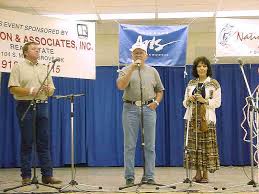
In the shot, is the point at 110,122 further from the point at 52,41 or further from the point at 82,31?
the point at 52,41

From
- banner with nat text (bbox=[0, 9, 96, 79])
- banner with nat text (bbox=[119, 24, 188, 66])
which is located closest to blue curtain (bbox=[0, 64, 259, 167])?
banner with nat text (bbox=[119, 24, 188, 66])

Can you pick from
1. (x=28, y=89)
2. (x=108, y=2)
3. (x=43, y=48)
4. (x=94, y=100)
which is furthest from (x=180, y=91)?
(x=28, y=89)

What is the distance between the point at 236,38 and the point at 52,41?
7.64 feet

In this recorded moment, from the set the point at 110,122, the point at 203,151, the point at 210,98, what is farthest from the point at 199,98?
the point at 110,122

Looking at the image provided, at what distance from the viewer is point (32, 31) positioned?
463cm

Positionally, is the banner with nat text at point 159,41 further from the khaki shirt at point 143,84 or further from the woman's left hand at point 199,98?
the woman's left hand at point 199,98

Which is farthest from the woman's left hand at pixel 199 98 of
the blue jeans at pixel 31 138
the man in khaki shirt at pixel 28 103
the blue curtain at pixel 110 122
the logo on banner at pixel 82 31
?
the blue curtain at pixel 110 122

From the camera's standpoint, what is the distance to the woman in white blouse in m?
3.82

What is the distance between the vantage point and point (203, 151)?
152 inches

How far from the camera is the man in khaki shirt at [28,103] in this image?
3.70 meters

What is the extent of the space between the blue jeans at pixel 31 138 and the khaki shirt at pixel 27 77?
5.1 inches

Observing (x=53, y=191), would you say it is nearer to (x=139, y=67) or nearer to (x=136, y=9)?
(x=139, y=67)

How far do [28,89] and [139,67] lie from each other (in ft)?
3.52

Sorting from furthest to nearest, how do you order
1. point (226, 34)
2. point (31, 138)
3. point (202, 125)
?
point (226, 34) < point (202, 125) < point (31, 138)
